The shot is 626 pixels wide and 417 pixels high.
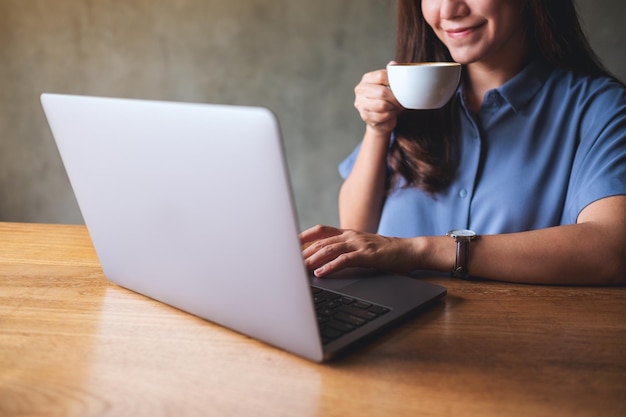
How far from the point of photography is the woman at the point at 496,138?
1232 mm

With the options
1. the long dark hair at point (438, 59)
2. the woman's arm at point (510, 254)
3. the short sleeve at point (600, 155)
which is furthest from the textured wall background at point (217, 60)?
the woman's arm at point (510, 254)

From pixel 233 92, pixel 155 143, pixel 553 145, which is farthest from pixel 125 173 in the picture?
pixel 233 92

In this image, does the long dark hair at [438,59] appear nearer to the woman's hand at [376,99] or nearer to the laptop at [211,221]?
the woman's hand at [376,99]

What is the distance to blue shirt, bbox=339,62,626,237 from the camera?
1311 mm

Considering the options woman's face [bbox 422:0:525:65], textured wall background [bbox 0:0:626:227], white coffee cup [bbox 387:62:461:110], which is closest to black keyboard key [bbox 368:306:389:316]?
white coffee cup [bbox 387:62:461:110]

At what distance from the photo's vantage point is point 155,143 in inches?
28.6

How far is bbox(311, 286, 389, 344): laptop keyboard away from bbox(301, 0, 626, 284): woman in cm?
22

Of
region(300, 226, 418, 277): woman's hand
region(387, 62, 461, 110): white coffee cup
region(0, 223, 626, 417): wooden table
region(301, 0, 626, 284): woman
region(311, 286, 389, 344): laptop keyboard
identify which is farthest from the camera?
region(301, 0, 626, 284): woman

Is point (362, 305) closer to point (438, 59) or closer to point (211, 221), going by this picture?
point (211, 221)

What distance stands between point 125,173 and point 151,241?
10 cm

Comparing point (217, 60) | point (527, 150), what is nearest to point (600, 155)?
point (527, 150)

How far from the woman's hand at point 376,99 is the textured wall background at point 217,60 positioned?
1375 mm

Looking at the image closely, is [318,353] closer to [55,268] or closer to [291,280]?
[291,280]

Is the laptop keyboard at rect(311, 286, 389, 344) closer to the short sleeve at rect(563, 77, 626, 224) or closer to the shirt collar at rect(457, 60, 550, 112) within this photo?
the short sleeve at rect(563, 77, 626, 224)
